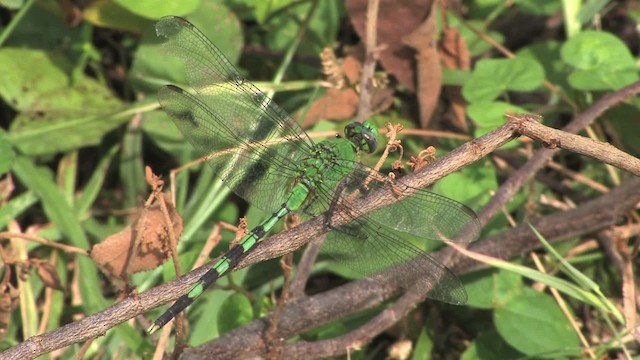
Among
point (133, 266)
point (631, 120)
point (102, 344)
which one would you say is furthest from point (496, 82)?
point (102, 344)

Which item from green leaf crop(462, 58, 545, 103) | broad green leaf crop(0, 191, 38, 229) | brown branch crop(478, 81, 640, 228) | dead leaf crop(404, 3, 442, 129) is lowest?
brown branch crop(478, 81, 640, 228)

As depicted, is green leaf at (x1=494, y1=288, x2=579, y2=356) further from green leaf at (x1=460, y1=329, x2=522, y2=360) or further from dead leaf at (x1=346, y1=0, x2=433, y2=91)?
dead leaf at (x1=346, y1=0, x2=433, y2=91)

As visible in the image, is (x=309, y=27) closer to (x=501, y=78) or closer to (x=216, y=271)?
(x=501, y=78)

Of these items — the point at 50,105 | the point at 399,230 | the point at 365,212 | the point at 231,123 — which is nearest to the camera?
the point at 365,212

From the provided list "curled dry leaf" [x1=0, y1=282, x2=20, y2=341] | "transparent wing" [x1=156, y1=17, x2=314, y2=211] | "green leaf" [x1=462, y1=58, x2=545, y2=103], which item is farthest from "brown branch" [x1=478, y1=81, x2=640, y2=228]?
"curled dry leaf" [x1=0, y1=282, x2=20, y2=341]

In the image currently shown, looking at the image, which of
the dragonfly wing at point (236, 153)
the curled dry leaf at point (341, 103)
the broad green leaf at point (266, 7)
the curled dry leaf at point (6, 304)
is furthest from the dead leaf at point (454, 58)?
the curled dry leaf at point (6, 304)

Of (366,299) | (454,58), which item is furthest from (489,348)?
(454,58)
